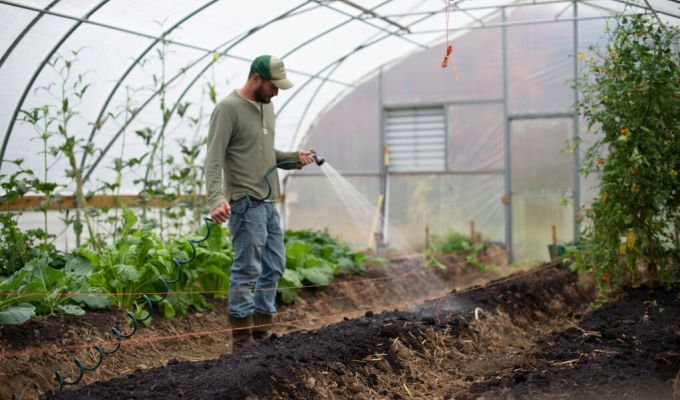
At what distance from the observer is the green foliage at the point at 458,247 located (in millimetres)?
9648

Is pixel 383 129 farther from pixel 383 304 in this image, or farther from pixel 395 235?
pixel 383 304

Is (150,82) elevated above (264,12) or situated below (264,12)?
below

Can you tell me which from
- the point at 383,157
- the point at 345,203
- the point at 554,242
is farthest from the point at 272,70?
the point at 345,203

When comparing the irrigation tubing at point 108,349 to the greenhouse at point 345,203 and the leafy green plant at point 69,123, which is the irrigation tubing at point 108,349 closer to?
the greenhouse at point 345,203

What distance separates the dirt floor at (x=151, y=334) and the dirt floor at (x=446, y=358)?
3 cm

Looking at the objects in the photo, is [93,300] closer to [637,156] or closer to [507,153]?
[637,156]

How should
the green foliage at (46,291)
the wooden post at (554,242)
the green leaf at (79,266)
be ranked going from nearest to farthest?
the green foliage at (46,291) < the green leaf at (79,266) < the wooden post at (554,242)

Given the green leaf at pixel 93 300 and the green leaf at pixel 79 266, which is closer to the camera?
the green leaf at pixel 93 300

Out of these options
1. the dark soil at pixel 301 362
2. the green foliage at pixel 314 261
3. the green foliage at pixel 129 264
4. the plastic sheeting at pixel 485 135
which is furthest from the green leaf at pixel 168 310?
the plastic sheeting at pixel 485 135

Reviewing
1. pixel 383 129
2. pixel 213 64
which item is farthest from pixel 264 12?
pixel 383 129

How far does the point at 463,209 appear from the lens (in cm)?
1070

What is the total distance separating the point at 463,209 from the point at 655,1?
4117 mm

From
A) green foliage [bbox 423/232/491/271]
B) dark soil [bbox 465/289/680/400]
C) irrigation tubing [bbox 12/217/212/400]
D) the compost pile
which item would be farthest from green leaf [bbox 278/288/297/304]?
green foliage [bbox 423/232/491/271]

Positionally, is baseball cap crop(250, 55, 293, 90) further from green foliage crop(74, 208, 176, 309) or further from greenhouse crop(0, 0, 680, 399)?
green foliage crop(74, 208, 176, 309)
